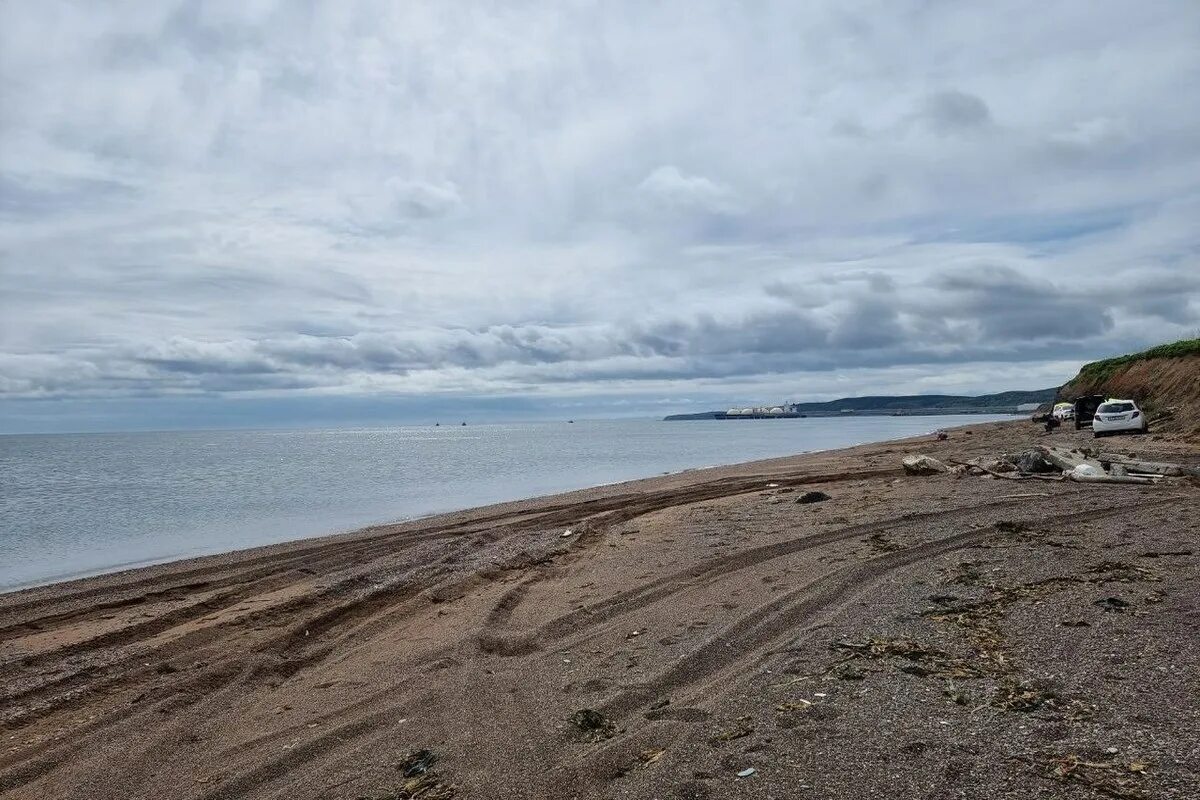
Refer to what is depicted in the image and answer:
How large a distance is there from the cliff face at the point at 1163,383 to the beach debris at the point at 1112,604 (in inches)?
1041

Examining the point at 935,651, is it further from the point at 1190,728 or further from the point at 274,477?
the point at 274,477

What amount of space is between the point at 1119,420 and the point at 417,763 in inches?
1477

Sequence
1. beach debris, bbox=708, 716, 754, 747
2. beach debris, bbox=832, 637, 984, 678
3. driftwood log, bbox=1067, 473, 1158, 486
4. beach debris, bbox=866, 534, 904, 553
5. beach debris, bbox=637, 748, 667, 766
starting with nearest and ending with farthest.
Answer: beach debris, bbox=637, 748, 667, 766 < beach debris, bbox=708, 716, 754, 747 < beach debris, bbox=832, 637, 984, 678 < beach debris, bbox=866, 534, 904, 553 < driftwood log, bbox=1067, 473, 1158, 486

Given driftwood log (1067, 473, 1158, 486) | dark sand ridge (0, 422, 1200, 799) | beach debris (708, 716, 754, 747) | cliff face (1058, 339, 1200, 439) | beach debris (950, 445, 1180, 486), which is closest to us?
dark sand ridge (0, 422, 1200, 799)

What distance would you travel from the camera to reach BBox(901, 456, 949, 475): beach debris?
73.5 ft

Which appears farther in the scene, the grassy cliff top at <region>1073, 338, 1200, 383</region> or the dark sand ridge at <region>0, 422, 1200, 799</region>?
the grassy cliff top at <region>1073, 338, 1200, 383</region>

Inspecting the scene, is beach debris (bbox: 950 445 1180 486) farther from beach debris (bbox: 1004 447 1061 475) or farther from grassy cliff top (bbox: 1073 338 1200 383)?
grassy cliff top (bbox: 1073 338 1200 383)

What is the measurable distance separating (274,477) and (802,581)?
158ft

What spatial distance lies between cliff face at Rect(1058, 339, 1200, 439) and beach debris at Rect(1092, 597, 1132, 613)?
2644cm


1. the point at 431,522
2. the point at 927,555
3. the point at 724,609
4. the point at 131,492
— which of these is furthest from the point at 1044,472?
the point at 131,492

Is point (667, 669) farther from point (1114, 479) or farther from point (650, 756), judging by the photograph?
point (1114, 479)

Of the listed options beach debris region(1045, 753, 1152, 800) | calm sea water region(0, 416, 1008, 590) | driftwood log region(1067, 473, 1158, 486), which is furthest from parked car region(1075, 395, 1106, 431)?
beach debris region(1045, 753, 1152, 800)

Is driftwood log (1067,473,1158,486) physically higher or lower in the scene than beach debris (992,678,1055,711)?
higher

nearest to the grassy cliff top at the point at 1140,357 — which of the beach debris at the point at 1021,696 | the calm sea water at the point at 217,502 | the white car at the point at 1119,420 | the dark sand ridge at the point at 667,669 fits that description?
the white car at the point at 1119,420
